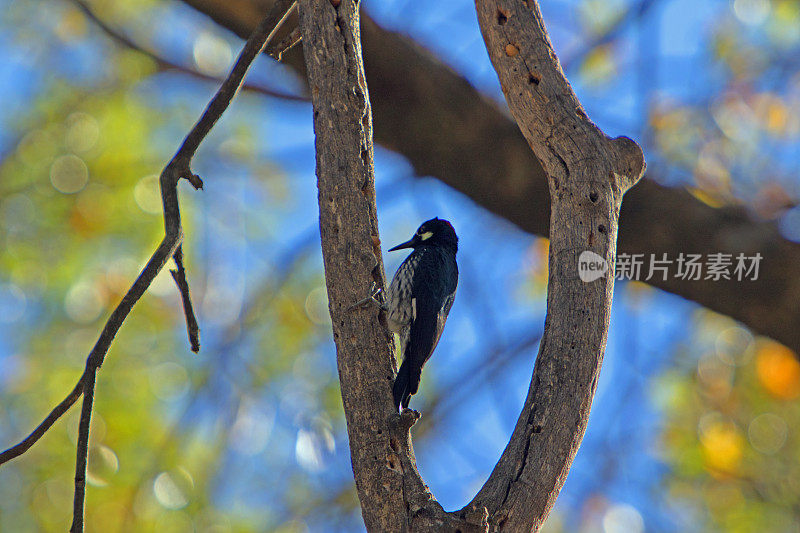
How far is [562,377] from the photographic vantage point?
7.25 feet

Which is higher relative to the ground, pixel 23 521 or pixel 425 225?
pixel 425 225

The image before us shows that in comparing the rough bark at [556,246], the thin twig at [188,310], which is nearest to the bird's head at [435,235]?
the rough bark at [556,246]

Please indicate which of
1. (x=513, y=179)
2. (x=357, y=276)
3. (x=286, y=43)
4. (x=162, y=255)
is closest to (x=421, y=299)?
(x=357, y=276)

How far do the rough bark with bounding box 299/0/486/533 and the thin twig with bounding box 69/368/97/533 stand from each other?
71 centimetres

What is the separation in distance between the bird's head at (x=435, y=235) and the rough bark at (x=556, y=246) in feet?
4.61

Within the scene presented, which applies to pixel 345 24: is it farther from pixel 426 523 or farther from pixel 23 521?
pixel 23 521

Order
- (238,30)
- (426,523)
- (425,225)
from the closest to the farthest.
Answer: (426,523) < (425,225) < (238,30)

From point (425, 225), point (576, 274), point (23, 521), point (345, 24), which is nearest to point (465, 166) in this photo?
point (425, 225)

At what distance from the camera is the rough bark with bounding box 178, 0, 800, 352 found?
471 cm

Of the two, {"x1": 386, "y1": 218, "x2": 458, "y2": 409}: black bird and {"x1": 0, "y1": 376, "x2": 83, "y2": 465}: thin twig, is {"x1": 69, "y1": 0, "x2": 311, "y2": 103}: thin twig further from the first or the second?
{"x1": 0, "y1": 376, "x2": 83, "y2": 465}: thin twig

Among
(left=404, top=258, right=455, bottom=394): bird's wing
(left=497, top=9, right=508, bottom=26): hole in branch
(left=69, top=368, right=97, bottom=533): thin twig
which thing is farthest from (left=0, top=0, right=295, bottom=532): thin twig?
(left=404, top=258, right=455, bottom=394): bird's wing

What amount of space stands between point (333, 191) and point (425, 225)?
A: 5.57 feet

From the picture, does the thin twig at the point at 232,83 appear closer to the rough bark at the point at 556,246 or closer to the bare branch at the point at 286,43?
the bare branch at the point at 286,43

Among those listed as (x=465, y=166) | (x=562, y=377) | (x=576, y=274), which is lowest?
(x=562, y=377)
